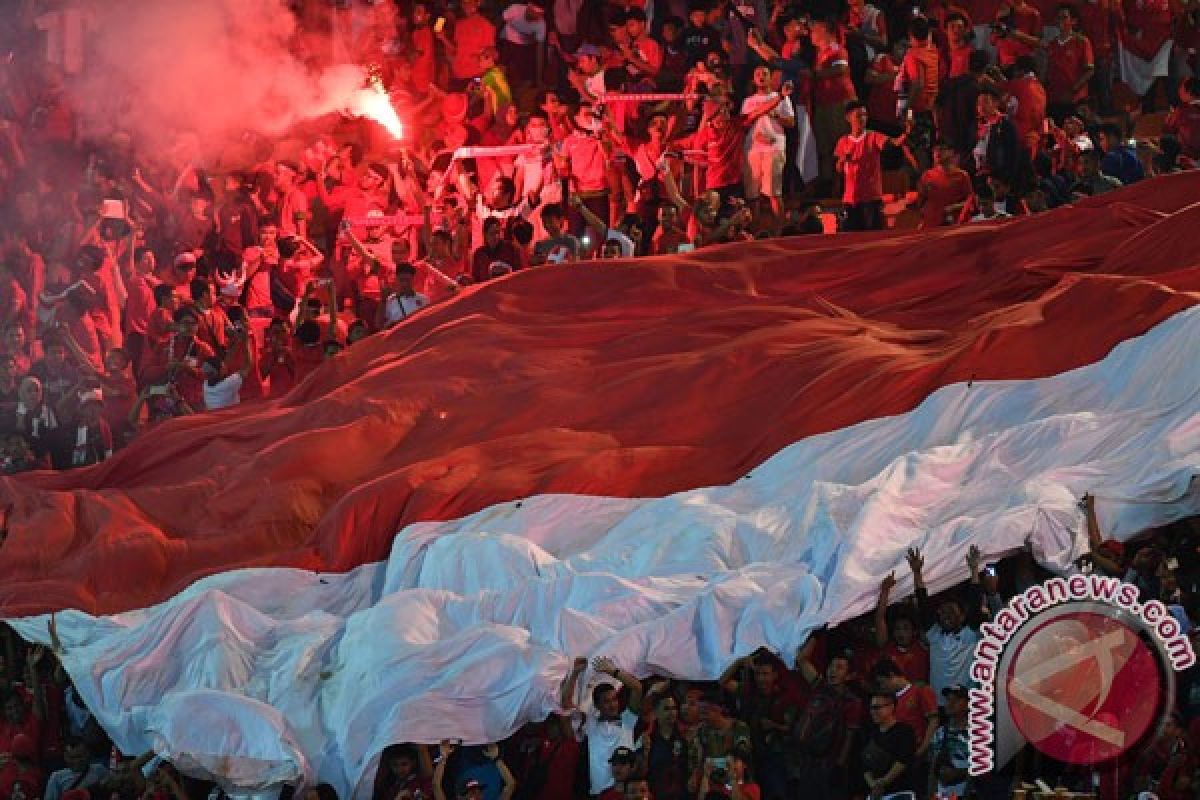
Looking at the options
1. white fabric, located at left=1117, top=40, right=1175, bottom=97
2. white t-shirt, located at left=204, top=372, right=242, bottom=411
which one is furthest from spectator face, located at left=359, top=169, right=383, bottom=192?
white fabric, located at left=1117, top=40, right=1175, bottom=97

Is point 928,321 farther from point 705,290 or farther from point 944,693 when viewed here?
point 944,693

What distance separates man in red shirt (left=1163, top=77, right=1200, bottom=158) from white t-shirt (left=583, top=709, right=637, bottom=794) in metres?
6.33

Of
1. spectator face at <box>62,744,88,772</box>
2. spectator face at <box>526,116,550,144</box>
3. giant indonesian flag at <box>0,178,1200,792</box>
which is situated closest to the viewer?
giant indonesian flag at <box>0,178,1200,792</box>

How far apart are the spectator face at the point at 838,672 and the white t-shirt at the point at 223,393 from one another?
6.08m

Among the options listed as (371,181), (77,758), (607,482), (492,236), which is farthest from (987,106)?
(77,758)

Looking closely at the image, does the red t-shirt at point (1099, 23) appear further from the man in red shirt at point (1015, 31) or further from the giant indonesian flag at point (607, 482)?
the giant indonesian flag at point (607, 482)

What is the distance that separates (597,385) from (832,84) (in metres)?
3.52

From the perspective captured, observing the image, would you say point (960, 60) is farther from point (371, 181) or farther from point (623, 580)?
point (623, 580)

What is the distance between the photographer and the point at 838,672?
13031 mm

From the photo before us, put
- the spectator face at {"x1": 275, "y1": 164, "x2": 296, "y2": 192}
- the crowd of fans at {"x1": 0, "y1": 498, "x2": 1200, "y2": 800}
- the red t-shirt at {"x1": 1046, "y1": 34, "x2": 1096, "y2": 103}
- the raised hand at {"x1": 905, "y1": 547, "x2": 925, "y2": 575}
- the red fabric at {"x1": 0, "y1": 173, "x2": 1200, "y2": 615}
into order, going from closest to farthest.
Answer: the crowd of fans at {"x1": 0, "y1": 498, "x2": 1200, "y2": 800}, the raised hand at {"x1": 905, "y1": 547, "x2": 925, "y2": 575}, the red fabric at {"x1": 0, "y1": 173, "x2": 1200, "y2": 615}, the red t-shirt at {"x1": 1046, "y1": 34, "x2": 1096, "y2": 103}, the spectator face at {"x1": 275, "y1": 164, "x2": 296, "y2": 192}

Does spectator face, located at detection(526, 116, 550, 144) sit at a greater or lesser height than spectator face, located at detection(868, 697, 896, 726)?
greater

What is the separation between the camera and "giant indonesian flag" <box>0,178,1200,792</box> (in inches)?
541

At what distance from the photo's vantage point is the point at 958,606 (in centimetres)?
1326

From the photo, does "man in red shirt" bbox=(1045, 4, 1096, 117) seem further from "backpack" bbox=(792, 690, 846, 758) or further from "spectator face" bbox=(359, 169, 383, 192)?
"backpack" bbox=(792, 690, 846, 758)
